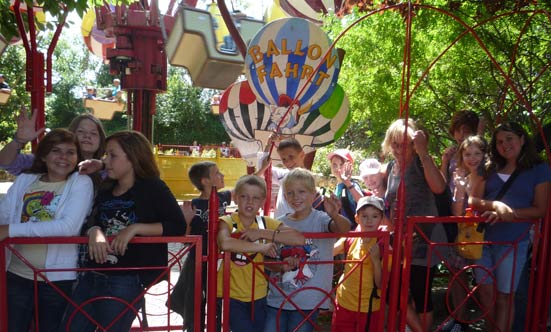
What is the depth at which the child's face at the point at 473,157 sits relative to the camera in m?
3.61

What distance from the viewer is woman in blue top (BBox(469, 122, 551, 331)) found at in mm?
3328

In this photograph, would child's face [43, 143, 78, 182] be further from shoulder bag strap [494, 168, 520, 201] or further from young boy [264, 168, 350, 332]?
shoulder bag strap [494, 168, 520, 201]

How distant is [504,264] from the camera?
3.42m

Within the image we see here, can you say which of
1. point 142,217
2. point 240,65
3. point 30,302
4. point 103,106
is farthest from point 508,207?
point 103,106

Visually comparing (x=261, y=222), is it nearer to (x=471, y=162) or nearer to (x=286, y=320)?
(x=286, y=320)

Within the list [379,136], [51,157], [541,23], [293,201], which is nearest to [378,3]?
[541,23]

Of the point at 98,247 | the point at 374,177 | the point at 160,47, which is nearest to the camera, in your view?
the point at 98,247

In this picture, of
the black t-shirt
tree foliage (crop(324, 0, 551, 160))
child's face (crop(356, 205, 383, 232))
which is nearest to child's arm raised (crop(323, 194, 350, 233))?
child's face (crop(356, 205, 383, 232))

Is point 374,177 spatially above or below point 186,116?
below

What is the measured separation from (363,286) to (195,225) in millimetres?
1220

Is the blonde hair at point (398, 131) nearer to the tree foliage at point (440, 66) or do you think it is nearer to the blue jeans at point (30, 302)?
the tree foliage at point (440, 66)

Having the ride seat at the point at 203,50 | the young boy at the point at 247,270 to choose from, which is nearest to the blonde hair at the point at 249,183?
the young boy at the point at 247,270

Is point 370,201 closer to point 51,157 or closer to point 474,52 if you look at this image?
point 51,157

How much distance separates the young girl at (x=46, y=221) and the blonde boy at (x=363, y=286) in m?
1.66
